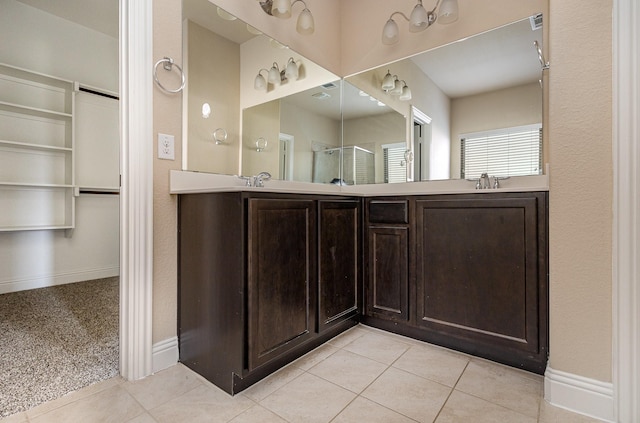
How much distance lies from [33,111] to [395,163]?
11.0 ft

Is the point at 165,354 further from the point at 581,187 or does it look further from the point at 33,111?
the point at 33,111

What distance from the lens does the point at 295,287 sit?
1457 millimetres

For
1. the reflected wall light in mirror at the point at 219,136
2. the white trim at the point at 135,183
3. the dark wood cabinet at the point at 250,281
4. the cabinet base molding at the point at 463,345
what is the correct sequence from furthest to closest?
the reflected wall light in mirror at the point at 219,136 < the cabinet base molding at the point at 463,345 < the white trim at the point at 135,183 < the dark wood cabinet at the point at 250,281

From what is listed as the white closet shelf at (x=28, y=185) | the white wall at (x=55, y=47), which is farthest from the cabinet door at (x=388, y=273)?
the white wall at (x=55, y=47)

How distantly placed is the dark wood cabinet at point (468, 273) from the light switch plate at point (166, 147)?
1.21m

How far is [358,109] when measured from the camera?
250 centimetres

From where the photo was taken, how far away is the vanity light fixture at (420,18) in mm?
1835

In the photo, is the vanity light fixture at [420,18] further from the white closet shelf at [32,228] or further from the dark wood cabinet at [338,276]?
the white closet shelf at [32,228]

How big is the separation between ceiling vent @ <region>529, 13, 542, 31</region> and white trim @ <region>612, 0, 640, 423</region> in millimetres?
592

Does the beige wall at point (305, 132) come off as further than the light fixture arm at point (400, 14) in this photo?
Yes

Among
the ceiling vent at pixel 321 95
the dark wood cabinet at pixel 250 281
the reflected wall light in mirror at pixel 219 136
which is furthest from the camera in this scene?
the ceiling vent at pixel 321 95

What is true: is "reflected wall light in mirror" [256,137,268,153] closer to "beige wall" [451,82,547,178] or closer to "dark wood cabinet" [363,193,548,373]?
"dark wood cabinet" [363,193,548,373]

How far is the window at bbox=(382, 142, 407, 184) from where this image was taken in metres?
2.18

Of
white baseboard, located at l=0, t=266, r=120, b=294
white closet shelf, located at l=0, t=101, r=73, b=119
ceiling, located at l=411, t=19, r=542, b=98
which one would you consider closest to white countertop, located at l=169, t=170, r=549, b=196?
ceiling, located at l=411, t=19, r=542, b=98
